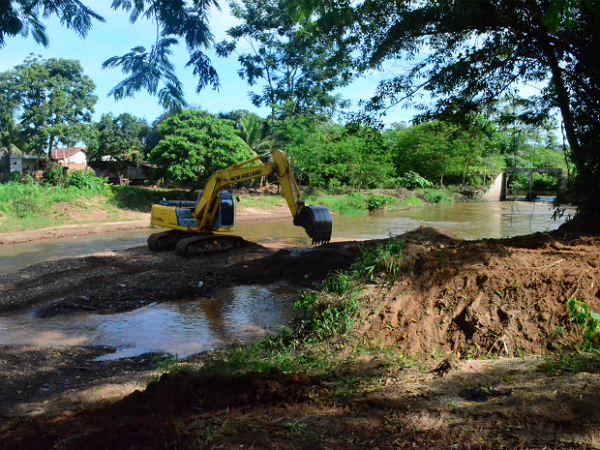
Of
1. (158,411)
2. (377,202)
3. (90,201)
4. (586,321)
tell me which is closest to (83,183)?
(90,201)

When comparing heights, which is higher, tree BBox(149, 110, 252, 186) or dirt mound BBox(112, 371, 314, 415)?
tree BBox(149, 110, 252, 186)

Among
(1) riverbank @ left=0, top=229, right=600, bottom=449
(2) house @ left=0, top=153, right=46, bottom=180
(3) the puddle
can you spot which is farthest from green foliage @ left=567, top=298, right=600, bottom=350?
(2) house @ left=0, top=153, right=46, bottom=180

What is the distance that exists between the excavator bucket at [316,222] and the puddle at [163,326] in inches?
111

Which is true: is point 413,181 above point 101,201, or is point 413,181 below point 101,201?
above

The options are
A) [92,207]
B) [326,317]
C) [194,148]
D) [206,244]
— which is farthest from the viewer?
[194,148]

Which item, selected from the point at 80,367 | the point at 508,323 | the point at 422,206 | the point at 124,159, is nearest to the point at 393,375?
the point at 508,323

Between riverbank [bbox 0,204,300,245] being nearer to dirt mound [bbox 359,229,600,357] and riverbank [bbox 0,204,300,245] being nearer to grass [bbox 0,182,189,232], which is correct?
grass [bbox 0,182,189,232]

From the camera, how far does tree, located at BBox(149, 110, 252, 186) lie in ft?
103

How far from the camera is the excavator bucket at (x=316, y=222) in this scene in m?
13.2

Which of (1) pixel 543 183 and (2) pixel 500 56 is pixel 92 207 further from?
(1) pixel 543 183

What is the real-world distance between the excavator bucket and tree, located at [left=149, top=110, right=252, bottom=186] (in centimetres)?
1924

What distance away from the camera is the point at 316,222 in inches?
518

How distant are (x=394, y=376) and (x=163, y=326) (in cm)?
561

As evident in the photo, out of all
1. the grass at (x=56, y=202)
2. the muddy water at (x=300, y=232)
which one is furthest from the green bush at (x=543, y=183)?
the grass at (x=56, y=202)
